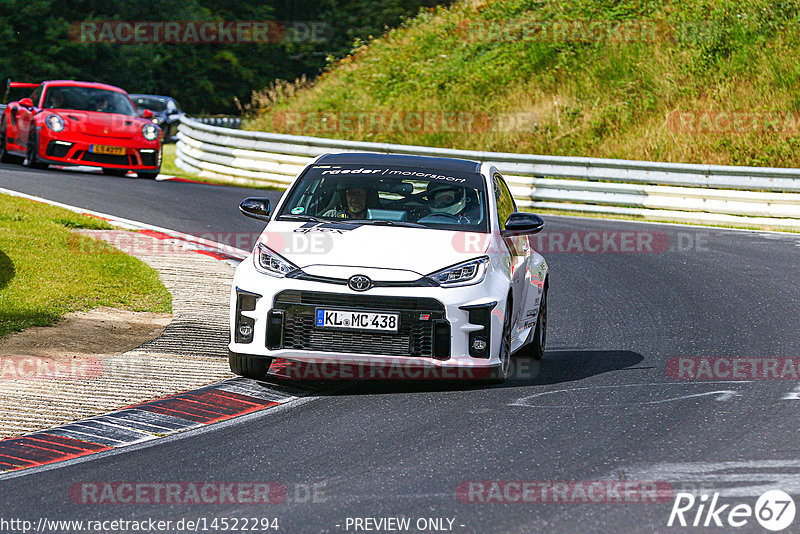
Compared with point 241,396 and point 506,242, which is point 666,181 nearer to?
point 506,242

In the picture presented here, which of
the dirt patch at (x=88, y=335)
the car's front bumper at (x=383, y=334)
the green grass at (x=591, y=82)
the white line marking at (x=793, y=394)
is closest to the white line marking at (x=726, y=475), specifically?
the white line marking at (x=793, y=394)

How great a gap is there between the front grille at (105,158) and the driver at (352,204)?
14161 mm

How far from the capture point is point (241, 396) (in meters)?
8.04

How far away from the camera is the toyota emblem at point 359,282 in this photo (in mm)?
7828

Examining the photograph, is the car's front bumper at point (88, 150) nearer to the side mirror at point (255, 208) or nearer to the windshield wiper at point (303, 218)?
the side mirror at point (255, 208)

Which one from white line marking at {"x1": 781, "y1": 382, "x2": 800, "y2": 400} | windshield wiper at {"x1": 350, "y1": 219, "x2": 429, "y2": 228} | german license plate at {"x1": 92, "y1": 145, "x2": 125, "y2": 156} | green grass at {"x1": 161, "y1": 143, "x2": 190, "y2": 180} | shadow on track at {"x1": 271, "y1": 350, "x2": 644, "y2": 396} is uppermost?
windshield wiper at {"x1": 350, "y1": 219, "x2": 429, "y2": 228}

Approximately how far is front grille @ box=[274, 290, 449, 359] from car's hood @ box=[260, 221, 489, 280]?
0.17 m

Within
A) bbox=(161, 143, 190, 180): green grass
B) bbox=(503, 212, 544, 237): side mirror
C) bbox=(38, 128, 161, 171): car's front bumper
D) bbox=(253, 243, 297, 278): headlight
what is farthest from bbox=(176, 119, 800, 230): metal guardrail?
bbox=(253, 243, 297, 278): headlight

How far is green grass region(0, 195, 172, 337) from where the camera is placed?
10719mm

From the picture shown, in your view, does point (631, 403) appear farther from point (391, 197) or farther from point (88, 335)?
point (88, 335)

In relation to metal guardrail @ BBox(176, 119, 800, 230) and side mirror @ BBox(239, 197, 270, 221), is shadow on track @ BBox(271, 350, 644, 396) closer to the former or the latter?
side mirror @ BBox(239, 197, 270, 221)

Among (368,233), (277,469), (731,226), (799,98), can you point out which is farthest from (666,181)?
(277,469)

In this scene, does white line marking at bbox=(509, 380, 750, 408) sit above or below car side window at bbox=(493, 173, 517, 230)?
below

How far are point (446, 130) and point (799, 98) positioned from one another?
25.8ft
